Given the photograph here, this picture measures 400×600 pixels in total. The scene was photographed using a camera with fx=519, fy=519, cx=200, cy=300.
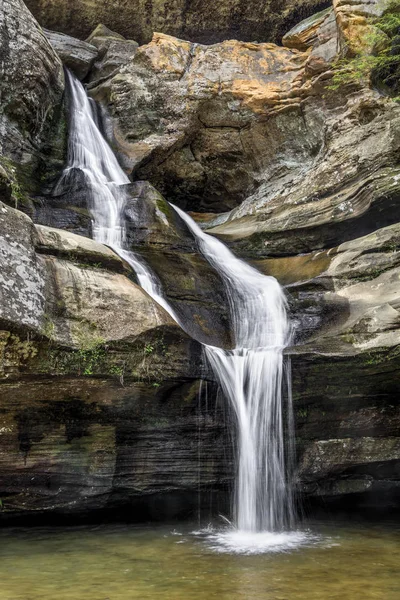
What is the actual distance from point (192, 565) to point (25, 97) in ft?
37.9

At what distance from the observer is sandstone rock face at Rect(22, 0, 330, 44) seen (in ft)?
61.4

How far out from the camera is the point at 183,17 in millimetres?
19188

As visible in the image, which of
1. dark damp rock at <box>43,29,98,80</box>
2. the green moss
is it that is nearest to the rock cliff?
the green moss

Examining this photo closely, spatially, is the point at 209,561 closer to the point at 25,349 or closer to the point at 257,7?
the point at 25,349

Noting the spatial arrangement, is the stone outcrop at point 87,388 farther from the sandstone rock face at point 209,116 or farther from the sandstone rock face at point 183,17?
the sandstone rock face at point 183,17

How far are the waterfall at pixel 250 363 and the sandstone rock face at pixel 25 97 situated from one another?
6.29ft

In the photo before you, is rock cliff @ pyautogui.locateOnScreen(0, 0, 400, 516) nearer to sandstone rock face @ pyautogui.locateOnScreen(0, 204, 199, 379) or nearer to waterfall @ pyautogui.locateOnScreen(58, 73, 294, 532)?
sandstone rock face @ pyautogui.locateOnScreen(0, 204, 199, 379)

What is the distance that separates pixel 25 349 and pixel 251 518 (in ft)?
13.0

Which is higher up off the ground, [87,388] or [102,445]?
[87,388]

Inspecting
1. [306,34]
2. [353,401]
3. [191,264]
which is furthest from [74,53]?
[353,401]

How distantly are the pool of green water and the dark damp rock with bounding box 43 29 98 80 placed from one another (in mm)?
14973

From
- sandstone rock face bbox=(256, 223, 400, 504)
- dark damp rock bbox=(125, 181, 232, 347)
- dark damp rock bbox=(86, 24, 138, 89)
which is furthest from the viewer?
dark damp rock bbox=(86, 24, 138, 89)

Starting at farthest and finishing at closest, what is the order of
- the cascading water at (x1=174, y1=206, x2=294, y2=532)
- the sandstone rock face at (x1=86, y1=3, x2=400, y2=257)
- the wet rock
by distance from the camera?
the wet rock
the sandstone rock face at (x1=86, y1=3, x2=400, y2=257)
the cascading water at (x1=174, y1=206, x2=294, y2=532)

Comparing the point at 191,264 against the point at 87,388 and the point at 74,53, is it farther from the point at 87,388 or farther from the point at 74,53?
the point at 74,53
